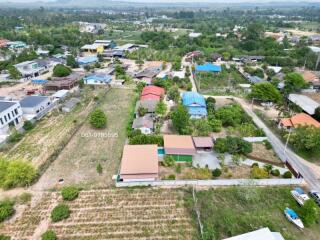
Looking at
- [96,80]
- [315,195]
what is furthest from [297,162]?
[96,80]

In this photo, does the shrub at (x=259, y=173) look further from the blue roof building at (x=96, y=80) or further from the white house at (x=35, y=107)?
the blue roof building at (x=96, y=80)

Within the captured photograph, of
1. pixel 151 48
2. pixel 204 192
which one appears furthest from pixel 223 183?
pixel 151 48

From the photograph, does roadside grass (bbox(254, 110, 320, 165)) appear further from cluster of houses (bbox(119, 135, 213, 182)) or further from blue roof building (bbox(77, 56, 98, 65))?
blue roof building (bbox(77, 56, 98, 65))

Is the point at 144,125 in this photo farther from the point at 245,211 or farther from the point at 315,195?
the point at 315,195

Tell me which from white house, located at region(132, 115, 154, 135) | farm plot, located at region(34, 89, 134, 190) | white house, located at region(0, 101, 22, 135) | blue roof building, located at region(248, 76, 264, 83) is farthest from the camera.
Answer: blue roof building, located at region(248, 76, 264, 83)

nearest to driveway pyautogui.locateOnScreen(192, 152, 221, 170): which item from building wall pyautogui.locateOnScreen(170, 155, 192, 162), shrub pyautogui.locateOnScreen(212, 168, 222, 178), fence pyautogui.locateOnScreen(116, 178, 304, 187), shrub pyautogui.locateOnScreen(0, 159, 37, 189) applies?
building wall pyautogui.locateOnScreen(170, 155, 192, 162)

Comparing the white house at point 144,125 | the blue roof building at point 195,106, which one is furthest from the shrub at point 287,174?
the white house at point 144,125

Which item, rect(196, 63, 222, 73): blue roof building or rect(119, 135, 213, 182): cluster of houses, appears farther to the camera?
rect(196, 63, 222, 73): blue roof building
